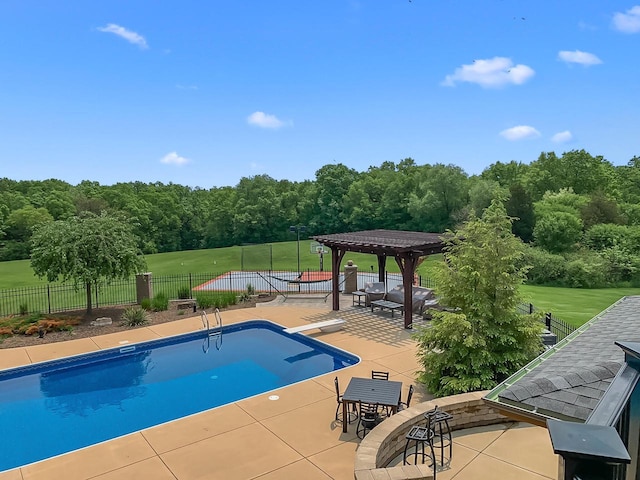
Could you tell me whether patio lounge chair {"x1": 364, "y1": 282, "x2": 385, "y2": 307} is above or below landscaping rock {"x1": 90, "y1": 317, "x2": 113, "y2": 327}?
above

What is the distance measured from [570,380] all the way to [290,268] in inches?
1209

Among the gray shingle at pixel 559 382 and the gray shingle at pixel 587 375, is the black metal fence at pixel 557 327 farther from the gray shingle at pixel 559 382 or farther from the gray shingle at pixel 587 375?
the gray shingle at pixel 559 382

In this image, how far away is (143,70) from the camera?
27719 mm

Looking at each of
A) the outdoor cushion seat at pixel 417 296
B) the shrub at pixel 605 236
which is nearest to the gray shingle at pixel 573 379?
the outdoor cushion seat at pixel 417 296

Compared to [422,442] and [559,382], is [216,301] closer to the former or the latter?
[422,442]

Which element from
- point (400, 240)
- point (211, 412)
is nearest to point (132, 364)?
point (211, 412)

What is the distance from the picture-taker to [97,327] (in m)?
15.2

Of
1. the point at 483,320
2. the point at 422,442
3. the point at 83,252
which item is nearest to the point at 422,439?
the point at 422,442

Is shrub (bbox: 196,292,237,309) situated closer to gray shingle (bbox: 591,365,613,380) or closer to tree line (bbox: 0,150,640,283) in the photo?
gray shingle (bbox: 591,365,613,380)

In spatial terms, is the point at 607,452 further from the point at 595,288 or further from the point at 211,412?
the point at 595,288

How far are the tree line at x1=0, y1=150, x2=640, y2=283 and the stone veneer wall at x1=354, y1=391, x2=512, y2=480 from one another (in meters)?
30.8

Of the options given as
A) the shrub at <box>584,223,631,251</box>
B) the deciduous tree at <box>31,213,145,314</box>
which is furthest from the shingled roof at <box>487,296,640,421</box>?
the shrub at <box>584,223,631,251</box>

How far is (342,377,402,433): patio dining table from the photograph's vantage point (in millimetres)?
7473

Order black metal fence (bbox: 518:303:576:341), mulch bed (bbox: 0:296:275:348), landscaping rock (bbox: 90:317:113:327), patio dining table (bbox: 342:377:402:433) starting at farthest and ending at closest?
landscaping rock (bbox: 90:317:113:327) → mulch bed (bbox: 0:296:275:348) → black metal fence (bbox: 518:303:576:341) → patio dining table (bbox: 342:377:402:433)
